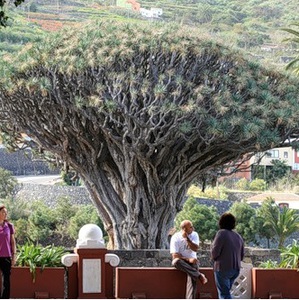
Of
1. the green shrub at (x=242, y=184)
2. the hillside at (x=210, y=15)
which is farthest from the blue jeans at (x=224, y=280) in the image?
the hillside at (x=210, y=15)

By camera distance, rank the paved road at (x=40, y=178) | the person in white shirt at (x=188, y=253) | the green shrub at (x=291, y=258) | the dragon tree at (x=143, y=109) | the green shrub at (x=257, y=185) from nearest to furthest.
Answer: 1. the person in white shirt at (x=188, y=253)
2. the green shrub at (x=291, y=258)
3. the dragon tree at (x=143, y=109)
4. the green shrub at (x=257, y=185)
5. the paved road at (x=40, y=178)

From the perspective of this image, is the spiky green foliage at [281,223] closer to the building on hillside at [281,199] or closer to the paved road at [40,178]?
the building on hillside at [281,199]

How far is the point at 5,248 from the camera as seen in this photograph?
13.1 metres

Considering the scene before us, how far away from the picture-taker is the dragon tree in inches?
1000

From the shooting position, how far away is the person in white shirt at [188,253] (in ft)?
45.5

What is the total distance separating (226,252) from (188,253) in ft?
6.14

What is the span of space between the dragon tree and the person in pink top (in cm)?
1193

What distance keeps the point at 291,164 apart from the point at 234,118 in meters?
68.9

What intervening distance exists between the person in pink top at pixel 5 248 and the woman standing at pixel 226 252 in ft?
8.87

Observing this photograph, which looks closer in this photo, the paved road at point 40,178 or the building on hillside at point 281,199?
the building on hillside at point 281,199

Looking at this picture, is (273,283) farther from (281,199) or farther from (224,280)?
(281,199)

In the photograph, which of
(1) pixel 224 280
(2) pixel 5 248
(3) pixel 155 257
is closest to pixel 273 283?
(1) pixel 224 280

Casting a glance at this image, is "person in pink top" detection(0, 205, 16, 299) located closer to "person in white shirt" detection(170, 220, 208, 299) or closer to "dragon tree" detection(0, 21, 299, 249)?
"person in white shirt" detection(170, 220, 208, 299)

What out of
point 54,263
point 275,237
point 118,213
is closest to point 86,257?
point 54,263
